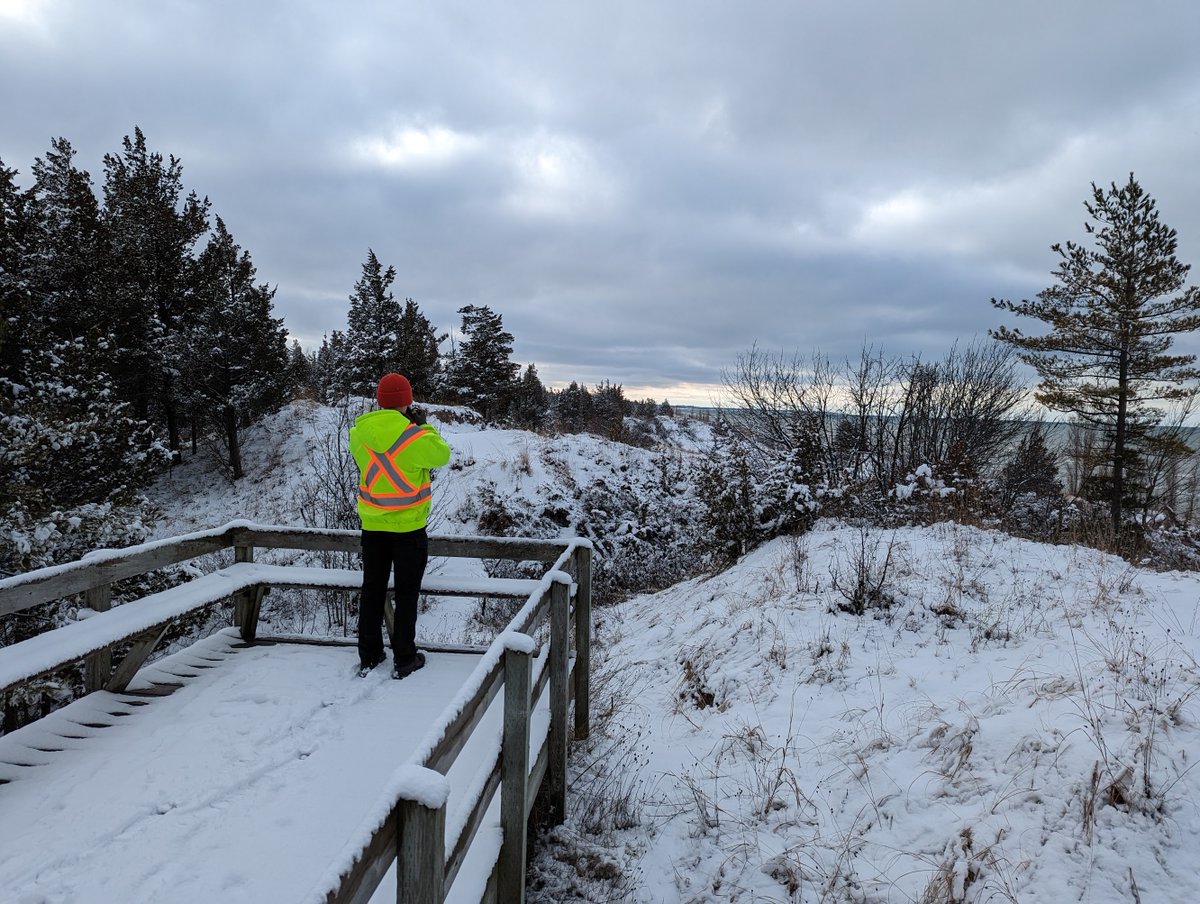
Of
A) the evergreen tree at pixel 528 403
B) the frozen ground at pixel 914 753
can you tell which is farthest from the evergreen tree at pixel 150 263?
the frozen ground at pixel 914 753

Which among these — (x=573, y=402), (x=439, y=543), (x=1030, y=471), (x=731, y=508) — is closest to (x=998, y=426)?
(x=1030, y=471)

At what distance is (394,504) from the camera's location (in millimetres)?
3957

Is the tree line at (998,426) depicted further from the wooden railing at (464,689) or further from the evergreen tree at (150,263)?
the evergreen tree at (150,263)

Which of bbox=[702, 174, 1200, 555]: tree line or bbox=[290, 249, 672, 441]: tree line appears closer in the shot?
bbox=[702, 174, 1200, 555]: tree line

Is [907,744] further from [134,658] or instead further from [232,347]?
[232,347]

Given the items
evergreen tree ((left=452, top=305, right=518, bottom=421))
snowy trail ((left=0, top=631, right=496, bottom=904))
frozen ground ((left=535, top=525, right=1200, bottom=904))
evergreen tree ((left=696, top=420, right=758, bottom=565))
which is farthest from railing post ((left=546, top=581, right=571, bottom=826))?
evergreen tree ((left=452, top=305, right=518, bottom=421))

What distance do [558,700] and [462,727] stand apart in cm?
208

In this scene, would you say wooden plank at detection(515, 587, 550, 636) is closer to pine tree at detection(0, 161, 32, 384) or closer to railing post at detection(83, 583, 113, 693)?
railing post at detection(83, 583, 113, 693)

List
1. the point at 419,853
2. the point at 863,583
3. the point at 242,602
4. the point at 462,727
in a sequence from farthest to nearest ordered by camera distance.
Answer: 1. the point at 863,583
2. the point at 242,602
3. the point at 462,727
4. the point at 419,853

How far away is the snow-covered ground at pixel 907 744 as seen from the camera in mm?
2883

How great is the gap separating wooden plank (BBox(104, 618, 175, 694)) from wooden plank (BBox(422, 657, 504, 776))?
2707 millimetres

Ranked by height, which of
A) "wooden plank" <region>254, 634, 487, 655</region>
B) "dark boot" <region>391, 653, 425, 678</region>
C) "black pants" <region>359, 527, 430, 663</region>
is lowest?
"wooden plank" <region>254, 634, 487, 655</region>

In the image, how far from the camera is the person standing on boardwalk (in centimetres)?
390

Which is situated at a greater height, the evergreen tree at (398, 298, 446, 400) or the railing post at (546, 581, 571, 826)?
the evergreen tree at (398, 298, 446, 400)
